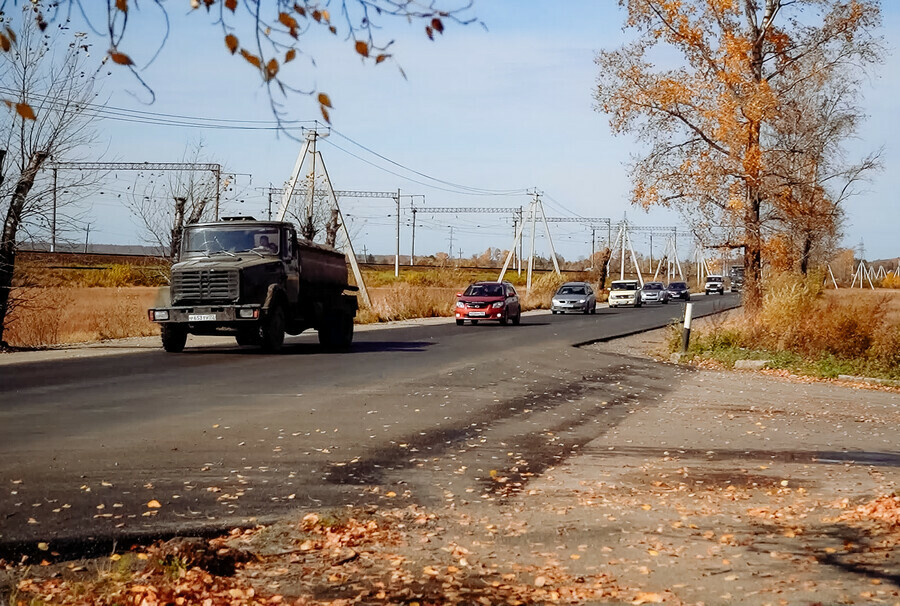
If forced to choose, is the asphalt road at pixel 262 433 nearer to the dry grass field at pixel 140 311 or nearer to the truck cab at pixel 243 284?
the truck cab at pixel 243 284

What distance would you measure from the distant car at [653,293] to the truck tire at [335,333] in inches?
1992

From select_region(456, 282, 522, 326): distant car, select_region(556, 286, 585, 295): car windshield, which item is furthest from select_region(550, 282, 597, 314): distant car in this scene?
select_region(456, 282, 522, 326): distant car

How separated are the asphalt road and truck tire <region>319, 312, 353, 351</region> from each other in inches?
120

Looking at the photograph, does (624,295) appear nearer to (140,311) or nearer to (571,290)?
(571,290)

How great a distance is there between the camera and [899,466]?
9000mm

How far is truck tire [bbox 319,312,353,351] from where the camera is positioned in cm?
2370

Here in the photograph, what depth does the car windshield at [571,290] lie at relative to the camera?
53.0 metres

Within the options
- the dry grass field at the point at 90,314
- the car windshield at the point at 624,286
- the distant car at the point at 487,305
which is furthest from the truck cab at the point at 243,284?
the car windshield at the point at 624,286

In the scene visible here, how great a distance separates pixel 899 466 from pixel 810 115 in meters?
26.8

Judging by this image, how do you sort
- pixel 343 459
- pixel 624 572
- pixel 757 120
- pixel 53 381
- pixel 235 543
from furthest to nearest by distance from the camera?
pixel 757 120 < pixel 53 381 < pixel 343 459 < pixel 235 543 < pixel 624 572

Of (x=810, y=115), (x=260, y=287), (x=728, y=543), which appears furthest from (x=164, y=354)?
(x=810, y=115)

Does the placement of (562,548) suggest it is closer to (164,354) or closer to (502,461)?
(502,461)

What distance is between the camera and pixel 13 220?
71.1 feet

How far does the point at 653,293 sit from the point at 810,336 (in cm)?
5113
